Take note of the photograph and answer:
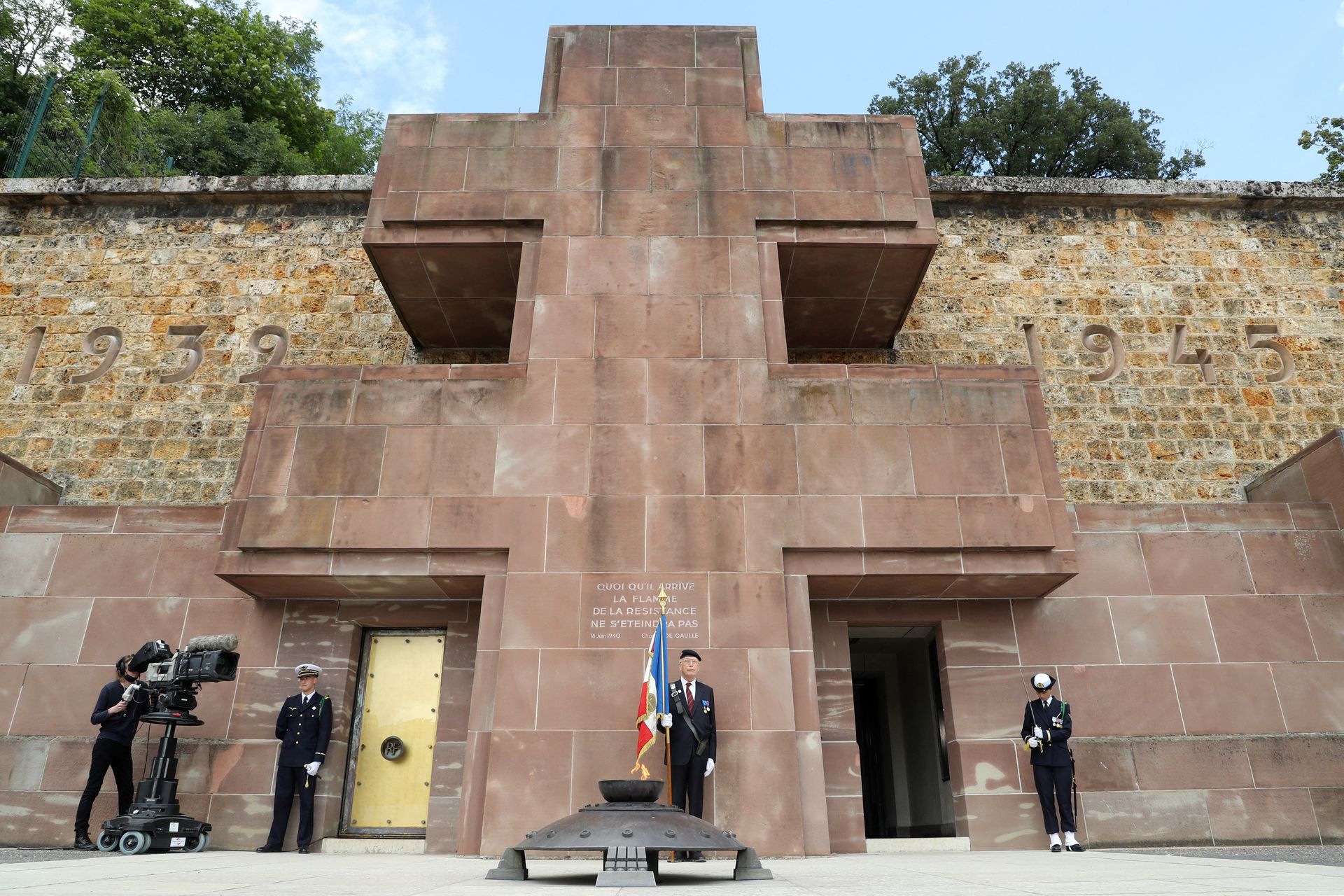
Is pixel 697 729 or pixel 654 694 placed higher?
pixel 654 694

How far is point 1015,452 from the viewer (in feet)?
33.7

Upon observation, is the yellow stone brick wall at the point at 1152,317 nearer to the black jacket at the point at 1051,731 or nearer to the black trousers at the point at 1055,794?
the black jacket at the point at 1051,731

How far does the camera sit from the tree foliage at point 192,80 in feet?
79.0

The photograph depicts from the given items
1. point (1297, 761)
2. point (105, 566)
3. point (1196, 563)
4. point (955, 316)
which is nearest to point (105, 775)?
point (105, 566)

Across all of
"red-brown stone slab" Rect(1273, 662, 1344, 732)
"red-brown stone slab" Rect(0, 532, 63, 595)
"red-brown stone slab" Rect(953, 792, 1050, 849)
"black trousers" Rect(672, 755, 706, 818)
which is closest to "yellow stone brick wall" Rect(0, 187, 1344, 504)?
A: "red-brown stone slab" Rect(0, 532, 63, 595)

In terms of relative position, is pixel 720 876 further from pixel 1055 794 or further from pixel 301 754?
pixel 301 754

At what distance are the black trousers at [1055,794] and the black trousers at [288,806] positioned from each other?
24.6 ft

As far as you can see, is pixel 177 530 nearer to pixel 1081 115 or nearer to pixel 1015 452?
pixel 1015 452

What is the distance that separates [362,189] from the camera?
1464 cm

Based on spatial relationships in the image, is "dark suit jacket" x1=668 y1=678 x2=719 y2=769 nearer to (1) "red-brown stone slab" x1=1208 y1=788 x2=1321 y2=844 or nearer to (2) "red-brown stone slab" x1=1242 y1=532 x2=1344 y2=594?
(1) "red-brown stone slab" x1=1208 y1=788 x2=1321 y2=844

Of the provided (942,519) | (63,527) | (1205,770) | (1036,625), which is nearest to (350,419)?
(63,527)

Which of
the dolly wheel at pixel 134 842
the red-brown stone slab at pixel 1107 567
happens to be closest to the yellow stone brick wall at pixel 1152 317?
the red-brown stone slab at pixel 1107 567

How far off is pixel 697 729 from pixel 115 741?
5792 millimetres

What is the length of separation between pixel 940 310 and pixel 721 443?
567 centimetres
